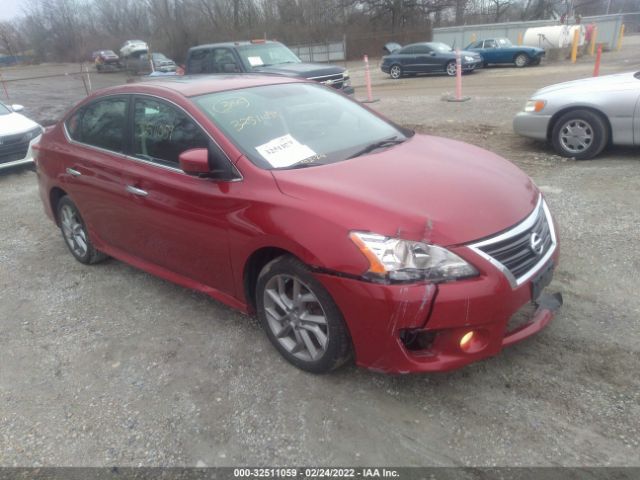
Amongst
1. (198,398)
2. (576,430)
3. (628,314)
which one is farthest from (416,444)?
(628,314)

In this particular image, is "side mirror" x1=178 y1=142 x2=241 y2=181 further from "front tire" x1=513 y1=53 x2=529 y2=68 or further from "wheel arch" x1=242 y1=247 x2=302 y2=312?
"front tire" x1=513 y1=53 x2=529 y2=68

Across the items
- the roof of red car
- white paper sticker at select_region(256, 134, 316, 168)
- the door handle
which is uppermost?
the roof of red car

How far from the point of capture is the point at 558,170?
21.4 ft

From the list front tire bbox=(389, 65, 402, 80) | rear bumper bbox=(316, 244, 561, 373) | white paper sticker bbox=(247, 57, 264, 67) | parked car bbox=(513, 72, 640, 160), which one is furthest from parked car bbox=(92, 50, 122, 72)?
rear bumper bbox=(316, 244, 561, 373)

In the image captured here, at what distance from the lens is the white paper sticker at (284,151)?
310 cm

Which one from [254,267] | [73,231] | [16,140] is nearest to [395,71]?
[16,140]

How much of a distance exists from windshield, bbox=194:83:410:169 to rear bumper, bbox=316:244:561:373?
99cm

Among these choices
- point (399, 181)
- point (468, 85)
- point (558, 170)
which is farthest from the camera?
point (468, 85)

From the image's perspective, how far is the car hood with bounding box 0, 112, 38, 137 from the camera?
895 centimetres

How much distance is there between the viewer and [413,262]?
7.96ft

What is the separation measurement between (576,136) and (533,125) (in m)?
0.59

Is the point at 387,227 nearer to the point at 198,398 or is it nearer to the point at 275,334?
the point at 275,334

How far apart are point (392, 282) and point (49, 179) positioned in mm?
3878

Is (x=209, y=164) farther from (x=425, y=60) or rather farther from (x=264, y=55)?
(x=425, y=60)
